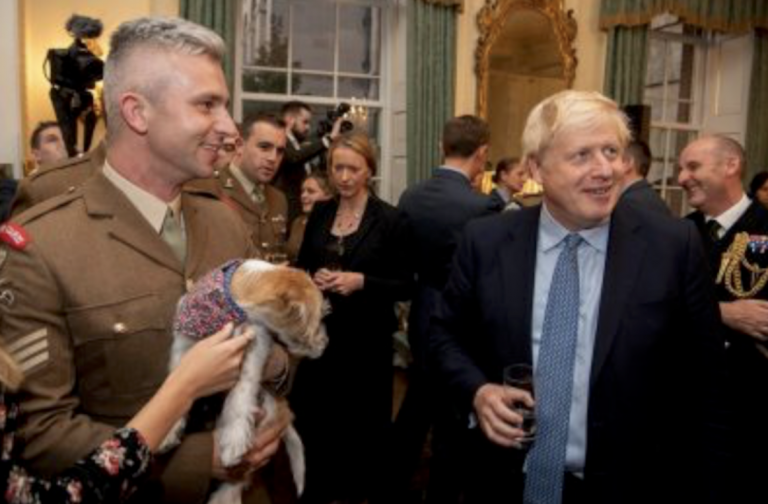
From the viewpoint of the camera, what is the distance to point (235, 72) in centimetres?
560

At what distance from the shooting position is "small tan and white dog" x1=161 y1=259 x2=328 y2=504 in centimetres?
131

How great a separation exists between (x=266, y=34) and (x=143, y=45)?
474cm

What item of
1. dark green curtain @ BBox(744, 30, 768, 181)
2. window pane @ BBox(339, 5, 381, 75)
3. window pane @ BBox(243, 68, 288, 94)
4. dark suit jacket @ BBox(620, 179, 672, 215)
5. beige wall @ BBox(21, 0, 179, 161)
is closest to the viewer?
dark suit jacket @ BBox(620, 179, 672, 215)

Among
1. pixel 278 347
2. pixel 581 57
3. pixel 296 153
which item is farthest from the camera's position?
pixel 581 57

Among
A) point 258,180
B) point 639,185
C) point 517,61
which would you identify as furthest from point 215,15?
point 639,185

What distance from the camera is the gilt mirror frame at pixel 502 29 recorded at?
6156mm

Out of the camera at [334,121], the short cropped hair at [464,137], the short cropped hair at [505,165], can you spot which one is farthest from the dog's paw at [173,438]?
the short cropped hair at [505,165]

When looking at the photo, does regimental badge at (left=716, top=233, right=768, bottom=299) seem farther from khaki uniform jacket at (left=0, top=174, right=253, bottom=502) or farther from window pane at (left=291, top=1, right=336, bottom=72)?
window pane at (left=291, top=1, right=336, bottom=72)

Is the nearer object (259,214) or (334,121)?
(259,214)

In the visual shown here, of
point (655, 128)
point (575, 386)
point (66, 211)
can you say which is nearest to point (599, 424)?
point (575, 386)

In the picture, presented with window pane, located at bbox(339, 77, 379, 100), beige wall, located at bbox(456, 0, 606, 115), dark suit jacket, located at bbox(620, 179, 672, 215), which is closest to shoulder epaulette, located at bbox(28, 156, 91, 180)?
dark suit jacket, located at bbox(620, 179, 672, 215)

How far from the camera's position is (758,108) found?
7328 millimetres

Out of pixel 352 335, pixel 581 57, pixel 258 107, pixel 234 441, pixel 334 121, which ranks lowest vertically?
pixel 352 335

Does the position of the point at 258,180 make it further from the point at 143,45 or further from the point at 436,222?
the point at 143,45
